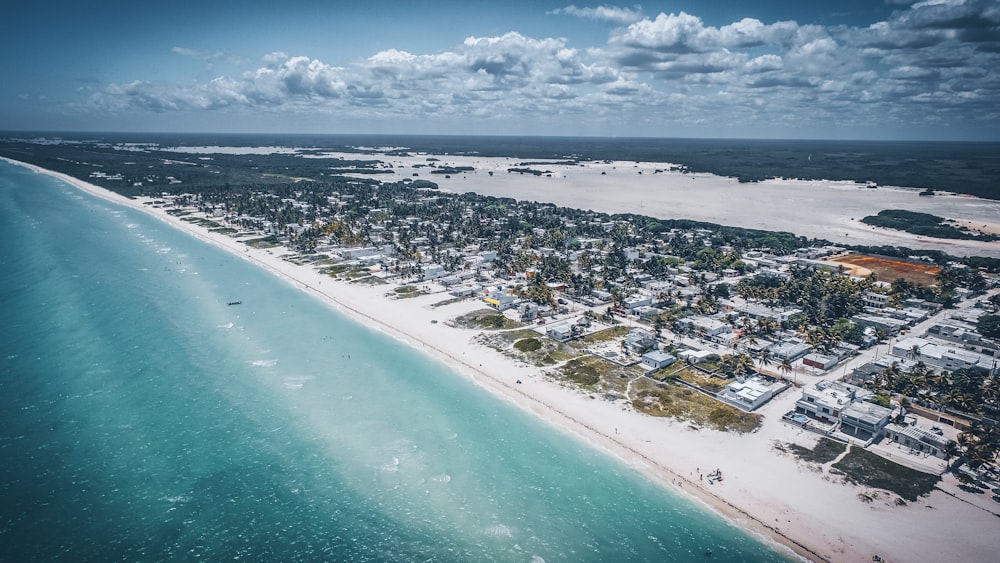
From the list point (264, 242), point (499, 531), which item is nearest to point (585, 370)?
point (499, 531)

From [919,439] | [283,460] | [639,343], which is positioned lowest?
[283,460]

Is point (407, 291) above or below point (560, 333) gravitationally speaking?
above

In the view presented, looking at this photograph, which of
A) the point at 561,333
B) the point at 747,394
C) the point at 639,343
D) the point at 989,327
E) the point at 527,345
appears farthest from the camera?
the point at 561,333

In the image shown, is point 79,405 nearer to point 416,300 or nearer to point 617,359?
point 416,300

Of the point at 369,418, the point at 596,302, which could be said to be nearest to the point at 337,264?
the point at 596,302

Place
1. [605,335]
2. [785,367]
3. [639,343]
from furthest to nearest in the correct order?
[605,335]
[639,343]
[785,367]

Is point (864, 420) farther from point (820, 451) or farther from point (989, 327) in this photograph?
point (989, 327)

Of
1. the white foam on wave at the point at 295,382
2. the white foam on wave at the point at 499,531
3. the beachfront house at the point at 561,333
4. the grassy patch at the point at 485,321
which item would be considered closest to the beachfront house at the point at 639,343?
the beachfront house at the point at 561,333
